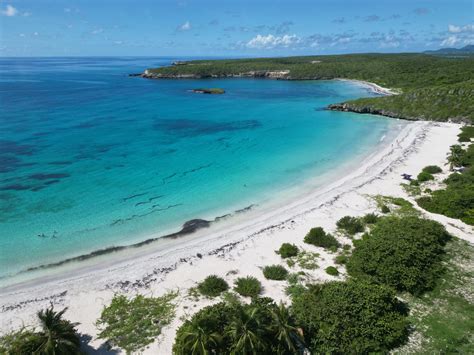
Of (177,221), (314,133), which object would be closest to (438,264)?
(177,221)

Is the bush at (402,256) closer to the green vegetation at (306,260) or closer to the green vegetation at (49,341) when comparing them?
the green vegetation at (306,260)

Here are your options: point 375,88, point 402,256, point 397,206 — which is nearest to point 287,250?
point 402,256

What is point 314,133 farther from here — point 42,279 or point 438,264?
point 42,279

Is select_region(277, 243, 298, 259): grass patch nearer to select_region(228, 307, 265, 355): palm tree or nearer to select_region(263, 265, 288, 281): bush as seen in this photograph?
select_region(263, 265, 288, 281): bush

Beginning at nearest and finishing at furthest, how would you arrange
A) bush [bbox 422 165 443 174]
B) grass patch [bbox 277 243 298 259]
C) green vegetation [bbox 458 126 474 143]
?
1. grass patch [bbox 277 243 298 259]
2. bush [bbox 422 165 443 174]
3. green vegetation [bbox 458 126 474 143]

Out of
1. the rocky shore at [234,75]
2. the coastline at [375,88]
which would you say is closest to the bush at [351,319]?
the coastline at [375,88]

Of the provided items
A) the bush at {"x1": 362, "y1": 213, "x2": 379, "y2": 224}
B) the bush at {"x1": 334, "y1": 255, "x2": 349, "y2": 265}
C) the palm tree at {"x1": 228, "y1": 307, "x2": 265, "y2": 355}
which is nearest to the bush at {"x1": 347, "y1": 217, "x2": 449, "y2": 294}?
the bush at {"x1": 334, "y1": 255, "x2": 349, "y2": 265}

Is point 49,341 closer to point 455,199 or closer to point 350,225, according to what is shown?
point 350,225
